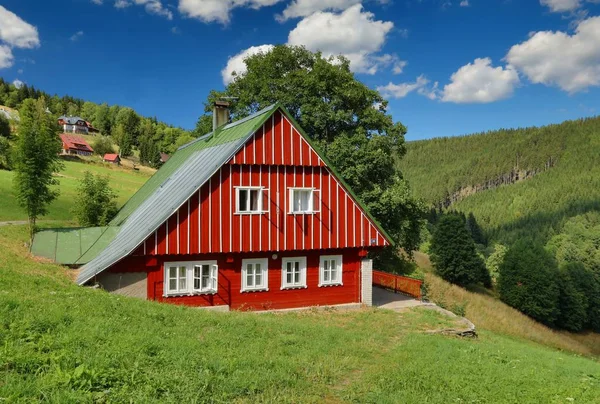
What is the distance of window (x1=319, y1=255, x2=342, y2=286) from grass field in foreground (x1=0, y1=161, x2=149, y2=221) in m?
18.0

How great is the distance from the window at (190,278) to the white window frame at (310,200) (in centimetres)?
409

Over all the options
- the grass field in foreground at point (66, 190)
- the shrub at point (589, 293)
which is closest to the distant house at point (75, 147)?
the grass field in foreground at point (66, 190)

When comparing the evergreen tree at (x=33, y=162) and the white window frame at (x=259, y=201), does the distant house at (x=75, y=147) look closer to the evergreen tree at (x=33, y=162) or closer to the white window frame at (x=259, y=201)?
the evergreen tree at (x=33, y=162)

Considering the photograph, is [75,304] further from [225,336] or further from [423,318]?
[423,318]

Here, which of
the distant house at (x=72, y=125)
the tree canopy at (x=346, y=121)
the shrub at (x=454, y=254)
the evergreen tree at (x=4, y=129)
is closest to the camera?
the tree canopy at (x=346, y=121)

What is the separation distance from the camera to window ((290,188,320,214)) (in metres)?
20.2

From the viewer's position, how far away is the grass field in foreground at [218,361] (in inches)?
296

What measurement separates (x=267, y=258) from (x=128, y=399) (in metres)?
13.1

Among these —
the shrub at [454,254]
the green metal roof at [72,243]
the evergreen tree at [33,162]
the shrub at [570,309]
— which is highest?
the evergreen tree at [33,162]

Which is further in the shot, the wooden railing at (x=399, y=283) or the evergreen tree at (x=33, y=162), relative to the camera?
the wooden railing at (x=399, y=283)

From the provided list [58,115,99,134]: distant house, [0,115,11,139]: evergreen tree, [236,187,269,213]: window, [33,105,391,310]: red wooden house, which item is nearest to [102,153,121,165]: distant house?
[0,115,11,139]: evergreen tree

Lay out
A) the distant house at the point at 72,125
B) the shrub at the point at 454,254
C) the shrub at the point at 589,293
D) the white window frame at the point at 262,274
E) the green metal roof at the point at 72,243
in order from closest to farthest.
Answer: the white window frame at the point at 262,274 < the green metal roof at the point at 72,243 < the shrub at the point at 454,254 < the shrub at the point at 589,293 < the distant house at the point at 72,125

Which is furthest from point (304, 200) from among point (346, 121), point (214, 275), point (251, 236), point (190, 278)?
point (346, 121)

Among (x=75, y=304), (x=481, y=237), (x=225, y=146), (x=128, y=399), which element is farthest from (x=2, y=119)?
(x=481, y=237)
